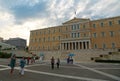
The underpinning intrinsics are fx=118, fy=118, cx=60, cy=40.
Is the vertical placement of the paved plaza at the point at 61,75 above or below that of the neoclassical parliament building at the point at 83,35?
below

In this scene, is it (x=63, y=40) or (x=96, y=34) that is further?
(x=63, y=40)

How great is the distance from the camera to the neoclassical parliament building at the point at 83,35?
160ft

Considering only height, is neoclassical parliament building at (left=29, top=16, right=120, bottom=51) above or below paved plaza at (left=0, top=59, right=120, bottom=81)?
above

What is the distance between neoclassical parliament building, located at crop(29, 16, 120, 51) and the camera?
160ft

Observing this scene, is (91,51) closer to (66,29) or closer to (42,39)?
(66,29)

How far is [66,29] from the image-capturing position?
59781mm

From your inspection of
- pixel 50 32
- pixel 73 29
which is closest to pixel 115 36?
pixel 73 29

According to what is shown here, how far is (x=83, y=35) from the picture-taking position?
5431 centimetres

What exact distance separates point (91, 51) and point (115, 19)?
62.1 ft

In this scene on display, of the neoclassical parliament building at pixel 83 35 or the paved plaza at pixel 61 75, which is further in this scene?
the neoclassical parliament building at pixel 83 35

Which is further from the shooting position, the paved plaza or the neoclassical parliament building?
the neoclassical parliament building

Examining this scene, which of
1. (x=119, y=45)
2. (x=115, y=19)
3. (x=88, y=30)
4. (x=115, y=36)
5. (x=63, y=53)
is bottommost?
(x=63, y=53)

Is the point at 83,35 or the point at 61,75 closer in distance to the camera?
the point at 61,75

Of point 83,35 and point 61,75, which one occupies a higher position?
point 83,35
